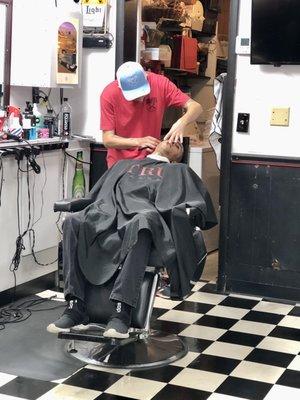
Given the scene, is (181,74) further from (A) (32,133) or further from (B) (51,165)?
(A) (32,133)

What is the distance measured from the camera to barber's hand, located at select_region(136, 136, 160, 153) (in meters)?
4.04

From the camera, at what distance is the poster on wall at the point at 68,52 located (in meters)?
4.54

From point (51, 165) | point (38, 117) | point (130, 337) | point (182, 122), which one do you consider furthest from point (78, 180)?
point (130, 337)

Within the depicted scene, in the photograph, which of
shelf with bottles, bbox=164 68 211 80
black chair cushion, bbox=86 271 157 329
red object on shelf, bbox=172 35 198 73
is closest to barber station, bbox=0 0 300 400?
black chair cushion, bbox=86 271 157 329

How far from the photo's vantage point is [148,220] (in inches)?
128

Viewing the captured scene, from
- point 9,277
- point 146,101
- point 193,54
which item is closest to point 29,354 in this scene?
point 9,277

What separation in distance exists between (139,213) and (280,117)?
4.93 ft

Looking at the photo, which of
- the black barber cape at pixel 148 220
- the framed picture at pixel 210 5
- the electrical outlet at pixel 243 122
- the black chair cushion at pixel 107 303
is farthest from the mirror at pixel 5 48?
the framed picture at pixel 210 5

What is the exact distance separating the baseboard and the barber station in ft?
0.03

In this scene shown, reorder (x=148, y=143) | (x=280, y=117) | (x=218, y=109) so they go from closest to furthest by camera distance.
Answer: (x=148, y=143), (x=280, y=117), (x=218, y=109)

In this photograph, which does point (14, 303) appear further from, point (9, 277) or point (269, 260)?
point (269, 260)

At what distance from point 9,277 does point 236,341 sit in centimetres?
143

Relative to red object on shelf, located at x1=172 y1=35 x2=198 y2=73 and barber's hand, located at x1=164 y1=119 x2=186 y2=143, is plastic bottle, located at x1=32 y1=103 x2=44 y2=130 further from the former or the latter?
red object on shelf, located at x1=172 y1=35 x2=198 y2=73

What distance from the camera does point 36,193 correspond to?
4461 mm
